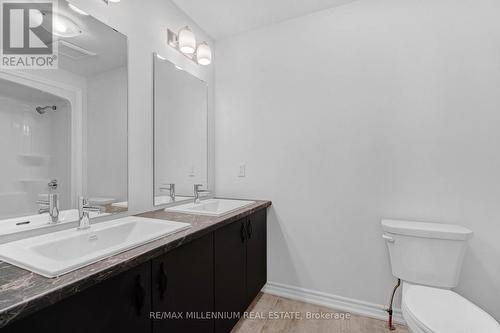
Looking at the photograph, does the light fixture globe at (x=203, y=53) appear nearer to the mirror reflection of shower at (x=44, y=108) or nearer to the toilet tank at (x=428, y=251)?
the mirror reflection of shower at (x=44, y=108)

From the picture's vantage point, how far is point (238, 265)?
1.63 m

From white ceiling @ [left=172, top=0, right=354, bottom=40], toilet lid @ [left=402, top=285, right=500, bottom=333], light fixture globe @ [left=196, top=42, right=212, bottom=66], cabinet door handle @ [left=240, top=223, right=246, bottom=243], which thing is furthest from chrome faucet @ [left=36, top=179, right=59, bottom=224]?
toilet lid @ [left=402, top=285, right=500, bottom=333]

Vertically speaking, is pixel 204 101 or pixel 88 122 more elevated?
pixel 204 101

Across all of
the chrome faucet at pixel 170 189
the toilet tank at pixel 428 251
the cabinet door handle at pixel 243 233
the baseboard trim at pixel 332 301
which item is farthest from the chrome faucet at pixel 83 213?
the toilet tank at pixel 428 251

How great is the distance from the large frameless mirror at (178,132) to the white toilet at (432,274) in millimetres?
1540

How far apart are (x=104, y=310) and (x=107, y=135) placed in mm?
962

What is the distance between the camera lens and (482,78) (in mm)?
1527

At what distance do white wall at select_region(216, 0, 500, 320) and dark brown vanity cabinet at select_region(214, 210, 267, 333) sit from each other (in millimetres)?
232

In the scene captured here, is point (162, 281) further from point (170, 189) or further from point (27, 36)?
point (27, 36)

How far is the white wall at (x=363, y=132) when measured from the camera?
5.05 ft

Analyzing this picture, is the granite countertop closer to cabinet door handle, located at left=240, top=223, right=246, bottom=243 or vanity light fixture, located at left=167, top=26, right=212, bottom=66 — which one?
cabinet door handle, located at left=240, top=223, right=246, bottom=243

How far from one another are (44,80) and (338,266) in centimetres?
221

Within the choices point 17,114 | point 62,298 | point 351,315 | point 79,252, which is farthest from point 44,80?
point 351,315

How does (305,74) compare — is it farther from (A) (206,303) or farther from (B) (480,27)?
(A) (206,303)
